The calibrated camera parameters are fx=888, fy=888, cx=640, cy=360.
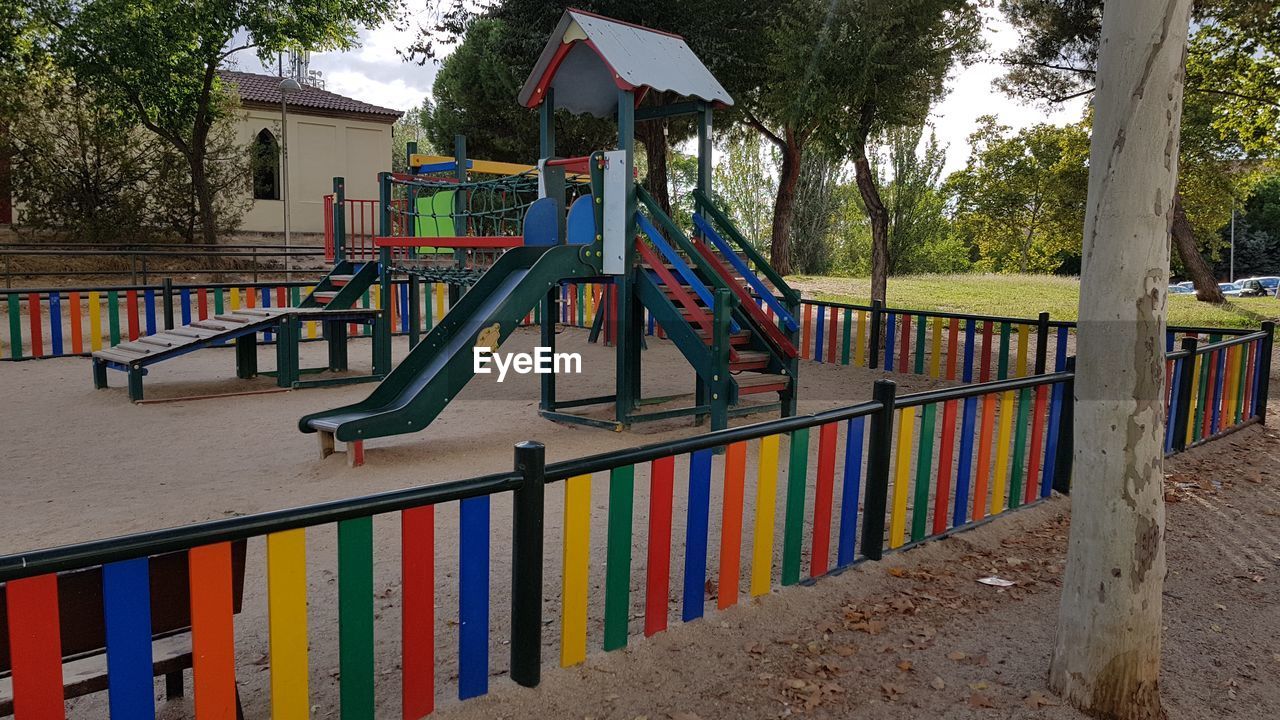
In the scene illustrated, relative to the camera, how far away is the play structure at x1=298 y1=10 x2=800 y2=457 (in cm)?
710

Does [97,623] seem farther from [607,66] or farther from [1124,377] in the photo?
[607,66]

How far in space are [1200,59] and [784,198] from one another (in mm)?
8369

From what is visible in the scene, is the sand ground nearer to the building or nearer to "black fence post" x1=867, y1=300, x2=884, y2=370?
"black fence post" x1=867, y1=300, x2=884, y2=370

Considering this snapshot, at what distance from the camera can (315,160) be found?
97.3 feet

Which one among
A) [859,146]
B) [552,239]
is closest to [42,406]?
[552,239]

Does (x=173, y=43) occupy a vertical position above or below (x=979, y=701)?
above

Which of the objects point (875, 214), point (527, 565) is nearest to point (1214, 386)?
point (527, 565)

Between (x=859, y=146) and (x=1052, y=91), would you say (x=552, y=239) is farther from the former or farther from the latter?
(x=1052, y=91)

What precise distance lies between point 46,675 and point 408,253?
10.4m

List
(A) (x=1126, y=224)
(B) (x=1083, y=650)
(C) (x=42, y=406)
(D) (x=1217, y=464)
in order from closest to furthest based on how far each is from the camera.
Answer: (A) (x=1126, y=224), (B) (x=1083, y=650), (D) (x=1217, y=464), (C) (x=42, y=406)

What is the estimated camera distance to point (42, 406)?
29.3ft

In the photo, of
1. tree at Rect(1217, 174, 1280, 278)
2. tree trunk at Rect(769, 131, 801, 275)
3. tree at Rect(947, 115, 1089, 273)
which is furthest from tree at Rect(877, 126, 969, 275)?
tree at Rect(1217, 174, 1280, 278)

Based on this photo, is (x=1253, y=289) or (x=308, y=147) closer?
(x=308, y=147)

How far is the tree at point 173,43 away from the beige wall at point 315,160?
189 inches
